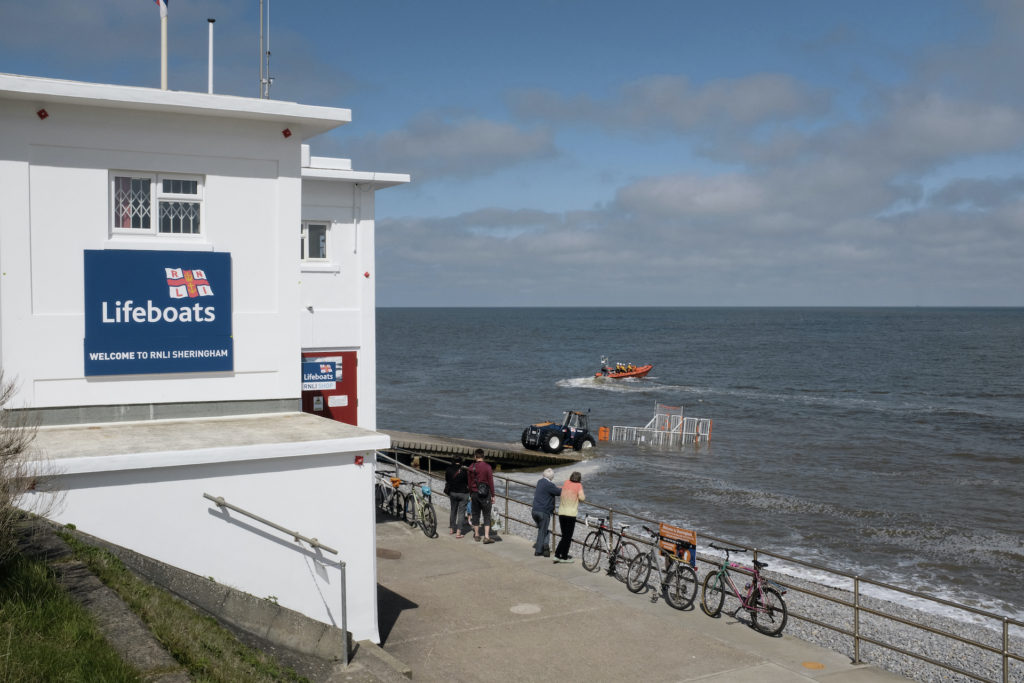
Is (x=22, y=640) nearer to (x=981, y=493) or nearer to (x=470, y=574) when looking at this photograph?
(x=470, y=574)

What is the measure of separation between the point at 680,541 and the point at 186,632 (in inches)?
318

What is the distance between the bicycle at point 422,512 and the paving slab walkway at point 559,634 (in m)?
1.99

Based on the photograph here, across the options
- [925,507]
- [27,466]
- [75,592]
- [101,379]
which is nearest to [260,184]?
[101,379]

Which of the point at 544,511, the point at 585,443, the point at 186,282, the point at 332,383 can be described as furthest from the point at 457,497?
the point at 585,443

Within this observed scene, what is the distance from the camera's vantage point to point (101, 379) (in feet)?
36.3

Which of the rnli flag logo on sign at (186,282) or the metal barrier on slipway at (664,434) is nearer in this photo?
the rnli flag logo on sign at (186,282)

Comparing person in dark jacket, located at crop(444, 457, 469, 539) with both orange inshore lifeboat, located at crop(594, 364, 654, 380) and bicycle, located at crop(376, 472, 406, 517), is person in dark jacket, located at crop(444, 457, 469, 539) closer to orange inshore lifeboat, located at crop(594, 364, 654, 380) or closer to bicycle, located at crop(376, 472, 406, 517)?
bicycle, located at crop(376, 472, 406, 517)

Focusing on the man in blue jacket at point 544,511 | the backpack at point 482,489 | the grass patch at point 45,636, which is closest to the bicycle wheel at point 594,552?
the man in blue jacket at point 544,511

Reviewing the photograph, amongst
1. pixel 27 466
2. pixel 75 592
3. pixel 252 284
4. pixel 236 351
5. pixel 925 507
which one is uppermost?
pixel 252 284

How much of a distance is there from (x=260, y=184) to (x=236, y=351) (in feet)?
7.26

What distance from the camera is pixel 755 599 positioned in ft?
39.8

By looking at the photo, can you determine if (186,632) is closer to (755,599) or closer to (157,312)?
(157,312)

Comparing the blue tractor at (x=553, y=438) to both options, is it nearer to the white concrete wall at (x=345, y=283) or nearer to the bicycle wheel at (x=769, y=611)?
the white concrete wall at (x=345, y=283)

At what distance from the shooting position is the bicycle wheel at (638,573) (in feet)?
42.9
